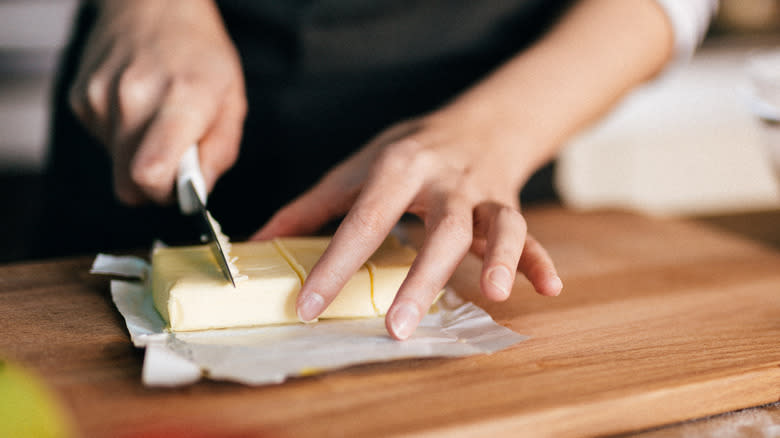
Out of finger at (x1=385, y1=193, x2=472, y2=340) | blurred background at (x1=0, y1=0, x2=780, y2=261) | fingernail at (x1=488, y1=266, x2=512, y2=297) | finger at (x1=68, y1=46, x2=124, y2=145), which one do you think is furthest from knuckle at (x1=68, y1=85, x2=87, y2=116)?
blurred background at (x1=0, y1=0, x2=780, y2=261)

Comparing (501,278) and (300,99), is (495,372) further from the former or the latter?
(300,99)

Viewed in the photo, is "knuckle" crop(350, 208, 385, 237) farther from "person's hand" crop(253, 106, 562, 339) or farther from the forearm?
the forearm

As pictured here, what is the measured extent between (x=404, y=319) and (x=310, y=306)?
97 millimetres

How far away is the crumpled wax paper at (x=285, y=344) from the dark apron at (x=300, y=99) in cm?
46

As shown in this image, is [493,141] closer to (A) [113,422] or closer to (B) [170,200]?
(B) [170,200]

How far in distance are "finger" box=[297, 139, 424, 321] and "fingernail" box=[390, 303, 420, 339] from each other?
0.23ft

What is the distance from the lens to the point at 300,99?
1219 millimetres

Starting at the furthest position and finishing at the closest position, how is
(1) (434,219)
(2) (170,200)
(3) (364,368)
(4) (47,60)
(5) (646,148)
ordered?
(5) (646,148), (4) (47,60), (2) (170,200), (1) (434,219), (3) (364,368)

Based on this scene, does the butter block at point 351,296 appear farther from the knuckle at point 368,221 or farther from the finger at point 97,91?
the finger at point 97,91

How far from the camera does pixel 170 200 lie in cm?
91

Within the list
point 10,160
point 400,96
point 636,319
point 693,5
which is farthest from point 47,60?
point 636,319

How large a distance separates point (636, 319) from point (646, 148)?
9.87 ft

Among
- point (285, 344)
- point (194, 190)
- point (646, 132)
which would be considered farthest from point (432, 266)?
point (646, 132)

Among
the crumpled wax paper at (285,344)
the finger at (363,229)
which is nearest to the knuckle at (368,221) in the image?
the finger at (363,229)
